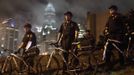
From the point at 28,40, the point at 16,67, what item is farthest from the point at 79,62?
the point at 16,67

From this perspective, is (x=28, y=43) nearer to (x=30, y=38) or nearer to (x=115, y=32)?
(x=30, y=38)

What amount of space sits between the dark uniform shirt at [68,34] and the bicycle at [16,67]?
2.19 meters

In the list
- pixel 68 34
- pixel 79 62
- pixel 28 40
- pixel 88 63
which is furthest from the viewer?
pixel 28 40

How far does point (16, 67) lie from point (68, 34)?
146 inches

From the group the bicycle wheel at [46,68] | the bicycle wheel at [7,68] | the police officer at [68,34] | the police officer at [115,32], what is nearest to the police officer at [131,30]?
the police officer at [115,32]

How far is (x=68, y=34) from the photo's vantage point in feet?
42.6

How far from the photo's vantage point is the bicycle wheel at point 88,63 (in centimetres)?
1252

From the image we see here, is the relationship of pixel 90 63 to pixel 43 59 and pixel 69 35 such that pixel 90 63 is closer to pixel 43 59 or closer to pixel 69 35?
pixel 69 35

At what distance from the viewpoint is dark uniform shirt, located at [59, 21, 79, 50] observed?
1296 cm

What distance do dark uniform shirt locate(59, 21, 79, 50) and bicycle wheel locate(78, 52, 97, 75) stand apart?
78cm

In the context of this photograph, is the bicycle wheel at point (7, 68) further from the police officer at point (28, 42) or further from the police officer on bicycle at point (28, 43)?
the police officer at point (28, 42)

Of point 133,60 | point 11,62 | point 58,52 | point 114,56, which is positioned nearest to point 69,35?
point 58,52

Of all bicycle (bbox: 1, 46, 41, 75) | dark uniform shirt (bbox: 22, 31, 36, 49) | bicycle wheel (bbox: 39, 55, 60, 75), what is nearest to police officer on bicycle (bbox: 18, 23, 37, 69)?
dark uniform shirt (bbox: 22, 31, 36, 49)

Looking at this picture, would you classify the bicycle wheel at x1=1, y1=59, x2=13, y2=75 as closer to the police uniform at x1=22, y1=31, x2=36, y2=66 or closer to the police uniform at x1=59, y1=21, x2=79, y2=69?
the police uniform at x1=22, y1=31, x2=36, y2=66
